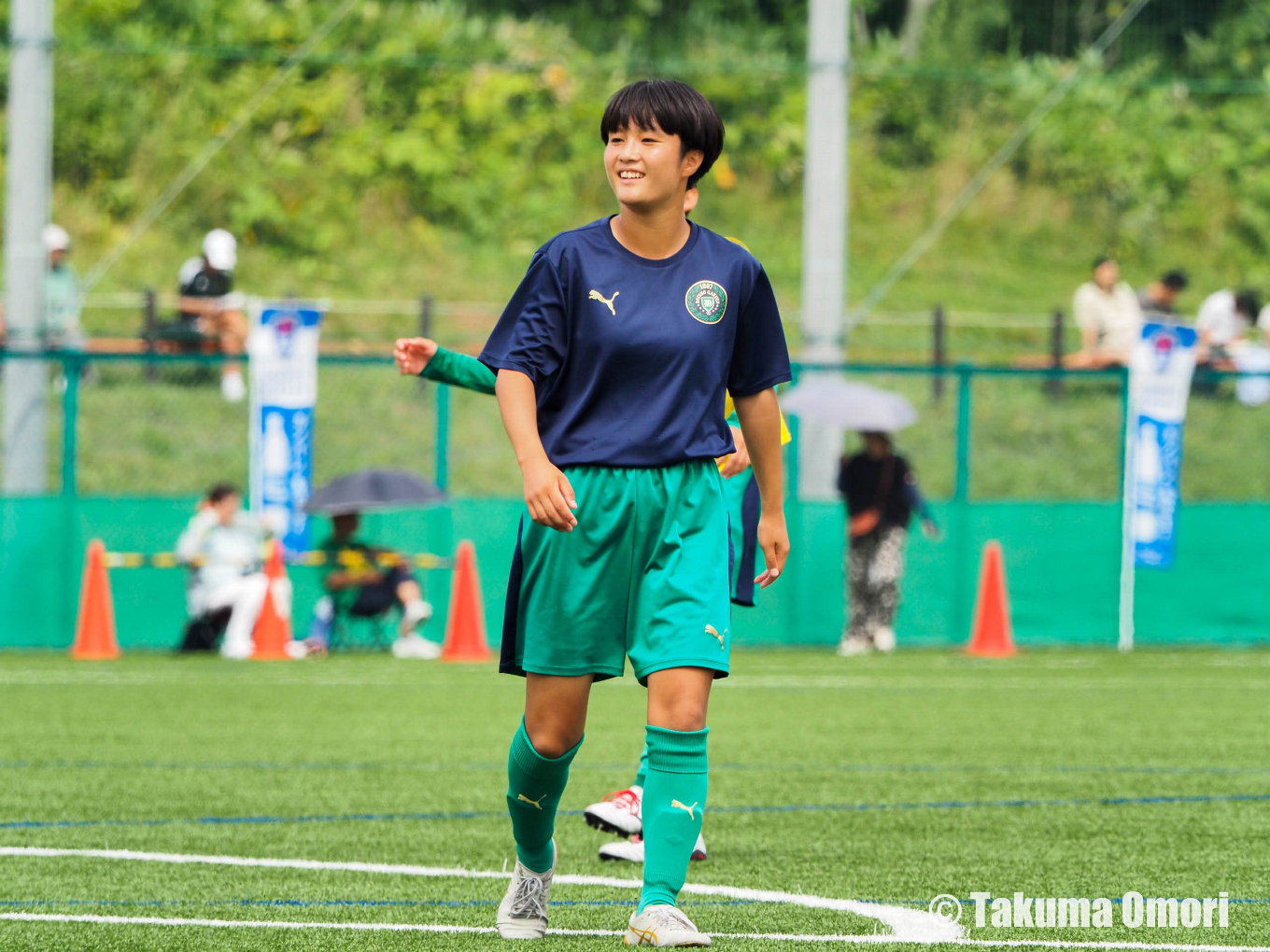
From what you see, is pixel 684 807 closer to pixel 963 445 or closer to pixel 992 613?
pixel 992 613

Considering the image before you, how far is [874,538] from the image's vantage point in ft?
50.2

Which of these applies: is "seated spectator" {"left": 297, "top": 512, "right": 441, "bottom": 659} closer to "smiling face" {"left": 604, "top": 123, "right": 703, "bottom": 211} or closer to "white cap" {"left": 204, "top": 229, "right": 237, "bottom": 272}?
"white cap" {"left": 204, "top": 229, "right": 237, "bottom": 272}

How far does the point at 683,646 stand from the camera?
456 centimetres

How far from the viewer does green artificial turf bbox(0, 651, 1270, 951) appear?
5160 mm

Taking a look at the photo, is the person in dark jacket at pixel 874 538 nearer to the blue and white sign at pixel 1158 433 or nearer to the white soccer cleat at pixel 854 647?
the white soccer cleat at pixel 854 647

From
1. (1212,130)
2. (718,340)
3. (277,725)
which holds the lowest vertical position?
(277,725)

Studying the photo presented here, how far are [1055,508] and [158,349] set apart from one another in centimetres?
942

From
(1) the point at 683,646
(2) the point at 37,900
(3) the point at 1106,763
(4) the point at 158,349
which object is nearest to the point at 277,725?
(3) the point at 1106,763

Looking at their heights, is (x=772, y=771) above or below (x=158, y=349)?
below

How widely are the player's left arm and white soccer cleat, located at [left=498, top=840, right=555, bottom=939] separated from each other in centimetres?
92

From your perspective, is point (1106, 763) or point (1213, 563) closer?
point (1106, 763)

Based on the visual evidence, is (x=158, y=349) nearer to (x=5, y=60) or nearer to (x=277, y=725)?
(x=5, y=60)

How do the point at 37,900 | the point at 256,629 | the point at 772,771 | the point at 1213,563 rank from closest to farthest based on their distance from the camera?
the point at 37,900, the point at 772,771, the point at 256,629, the point at 1213,563

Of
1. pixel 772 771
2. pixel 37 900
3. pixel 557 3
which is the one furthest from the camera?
pixel 557 3
